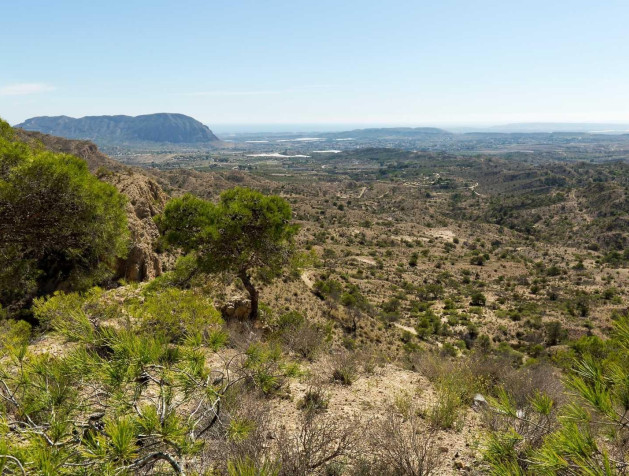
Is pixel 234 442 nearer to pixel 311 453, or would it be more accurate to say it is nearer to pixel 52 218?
pixel 311 453

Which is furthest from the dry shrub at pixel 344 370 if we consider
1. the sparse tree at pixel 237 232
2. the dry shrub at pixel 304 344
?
the sparse tree at pixel 237 232

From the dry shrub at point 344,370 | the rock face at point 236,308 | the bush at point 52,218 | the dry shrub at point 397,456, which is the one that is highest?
the bush at point 52,218

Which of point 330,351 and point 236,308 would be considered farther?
point 236,308

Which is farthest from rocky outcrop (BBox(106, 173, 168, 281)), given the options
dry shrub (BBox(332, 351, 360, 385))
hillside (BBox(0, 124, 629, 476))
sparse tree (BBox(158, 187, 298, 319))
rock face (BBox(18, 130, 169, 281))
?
dry shrub (BBox(332, 351, 360, 385))

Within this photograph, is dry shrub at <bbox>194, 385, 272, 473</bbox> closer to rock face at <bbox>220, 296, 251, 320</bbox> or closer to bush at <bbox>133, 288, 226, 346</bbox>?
bush at <bbox>133, 288, 226, 346</bbox>

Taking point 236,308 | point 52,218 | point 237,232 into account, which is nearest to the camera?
point 52,218

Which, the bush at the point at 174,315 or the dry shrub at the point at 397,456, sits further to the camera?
the bush at the point at 174,315

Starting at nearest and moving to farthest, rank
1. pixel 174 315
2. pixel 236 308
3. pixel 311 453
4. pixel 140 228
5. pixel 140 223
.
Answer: pixel 311 453, pixel 174 315, pixel 236 308, pixel 140 228, pixel 140 223

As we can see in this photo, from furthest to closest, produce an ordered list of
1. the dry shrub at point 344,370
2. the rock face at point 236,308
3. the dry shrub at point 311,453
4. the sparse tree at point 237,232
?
1. the rock face at point 236,308
2. the sparse tree at point 237,232
3. the dry shrub at point 344,370
4. the dry shrub at point 311,453

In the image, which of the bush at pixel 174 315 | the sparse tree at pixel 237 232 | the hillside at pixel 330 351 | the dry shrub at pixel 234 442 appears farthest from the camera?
the sparse tree at pixel 237 232

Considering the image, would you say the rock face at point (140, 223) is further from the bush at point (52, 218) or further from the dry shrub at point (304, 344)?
the dry shrub at point (304, 344)

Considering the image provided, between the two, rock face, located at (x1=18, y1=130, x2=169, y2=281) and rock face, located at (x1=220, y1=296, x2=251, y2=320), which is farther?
rock face, located at (x1=18, y1=130, x2=169, y2=281)

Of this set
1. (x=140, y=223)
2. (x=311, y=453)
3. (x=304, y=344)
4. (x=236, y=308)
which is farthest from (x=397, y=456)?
(x=140, y=223)

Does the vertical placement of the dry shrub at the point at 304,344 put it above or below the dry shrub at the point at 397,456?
below
